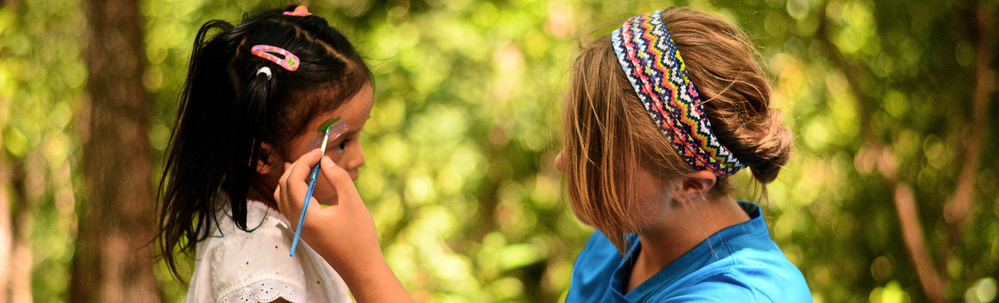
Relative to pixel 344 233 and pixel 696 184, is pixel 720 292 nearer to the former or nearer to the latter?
pixel 696 184

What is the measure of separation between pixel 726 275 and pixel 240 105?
30.4 inches

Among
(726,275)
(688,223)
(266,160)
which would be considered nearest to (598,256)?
(688,223)

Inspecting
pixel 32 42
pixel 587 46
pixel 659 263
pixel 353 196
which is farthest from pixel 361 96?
pixel 32 42

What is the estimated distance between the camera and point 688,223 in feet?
3.79

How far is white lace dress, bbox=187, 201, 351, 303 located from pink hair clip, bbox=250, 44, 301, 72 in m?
0.24

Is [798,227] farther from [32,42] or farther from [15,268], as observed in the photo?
[15,268]

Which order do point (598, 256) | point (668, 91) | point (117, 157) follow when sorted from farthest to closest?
1. point (117, 157)
2. point (598, 256)
3. point (668, 91)

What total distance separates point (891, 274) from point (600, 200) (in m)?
1.99

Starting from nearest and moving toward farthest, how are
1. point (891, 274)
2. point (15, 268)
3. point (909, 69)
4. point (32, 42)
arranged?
point (909, 69) < point (891, 274) < point (32, 42) < point (15, 268)

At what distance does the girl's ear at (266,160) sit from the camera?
3.92ft

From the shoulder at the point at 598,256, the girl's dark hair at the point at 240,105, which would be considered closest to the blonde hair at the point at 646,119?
the shoulder at the point at 598,256

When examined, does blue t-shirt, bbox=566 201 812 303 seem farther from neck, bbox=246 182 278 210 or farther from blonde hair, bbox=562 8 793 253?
neck, bbox=246 182 278 210

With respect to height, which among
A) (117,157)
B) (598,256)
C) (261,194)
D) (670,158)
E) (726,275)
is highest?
(670,158)

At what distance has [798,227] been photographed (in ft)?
8.54
